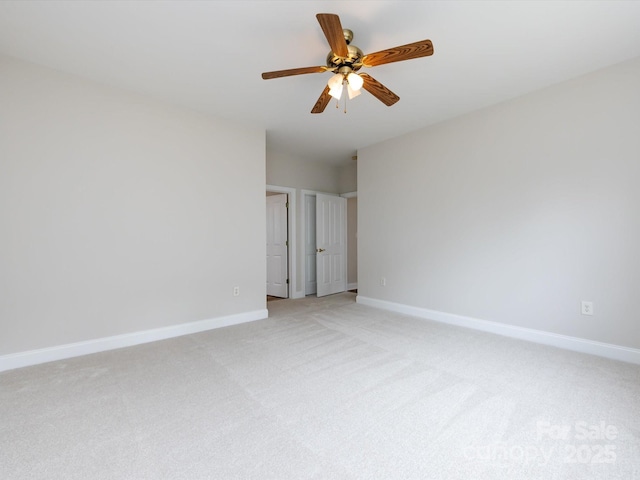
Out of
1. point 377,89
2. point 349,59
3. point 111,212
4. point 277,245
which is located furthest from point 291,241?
point 349,59

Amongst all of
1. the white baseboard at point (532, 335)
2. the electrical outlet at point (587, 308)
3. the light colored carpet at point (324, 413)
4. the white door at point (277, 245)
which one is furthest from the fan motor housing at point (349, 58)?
the white door at point (277, 245)

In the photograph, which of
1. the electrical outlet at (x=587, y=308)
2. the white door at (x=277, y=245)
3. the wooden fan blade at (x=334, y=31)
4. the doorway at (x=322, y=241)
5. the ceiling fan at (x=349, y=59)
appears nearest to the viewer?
the wooden fan blade at (x=334, y=31)

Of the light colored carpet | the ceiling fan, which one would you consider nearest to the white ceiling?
the ceiling fan

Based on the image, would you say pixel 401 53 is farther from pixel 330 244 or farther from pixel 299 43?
pixel 330 244

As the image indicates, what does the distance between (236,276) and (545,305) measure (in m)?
3.49

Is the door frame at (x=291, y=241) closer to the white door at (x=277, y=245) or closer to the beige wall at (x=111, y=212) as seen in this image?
the white door at (x=277, y=245)

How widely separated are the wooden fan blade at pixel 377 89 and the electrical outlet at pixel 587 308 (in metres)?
2.57

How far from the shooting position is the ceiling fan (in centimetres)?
173

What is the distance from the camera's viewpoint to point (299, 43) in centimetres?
223

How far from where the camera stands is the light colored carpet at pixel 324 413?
138cm

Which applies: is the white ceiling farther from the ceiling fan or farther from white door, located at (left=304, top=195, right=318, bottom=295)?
white door, located at (left=304, top=195, right=318, bottom=295)

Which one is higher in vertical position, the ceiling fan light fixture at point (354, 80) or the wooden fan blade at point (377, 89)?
the wooden fan blade at point (377, 89)

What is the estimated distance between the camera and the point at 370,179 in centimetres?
471

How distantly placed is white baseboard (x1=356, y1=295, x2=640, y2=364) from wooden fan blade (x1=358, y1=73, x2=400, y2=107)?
2679 mm
